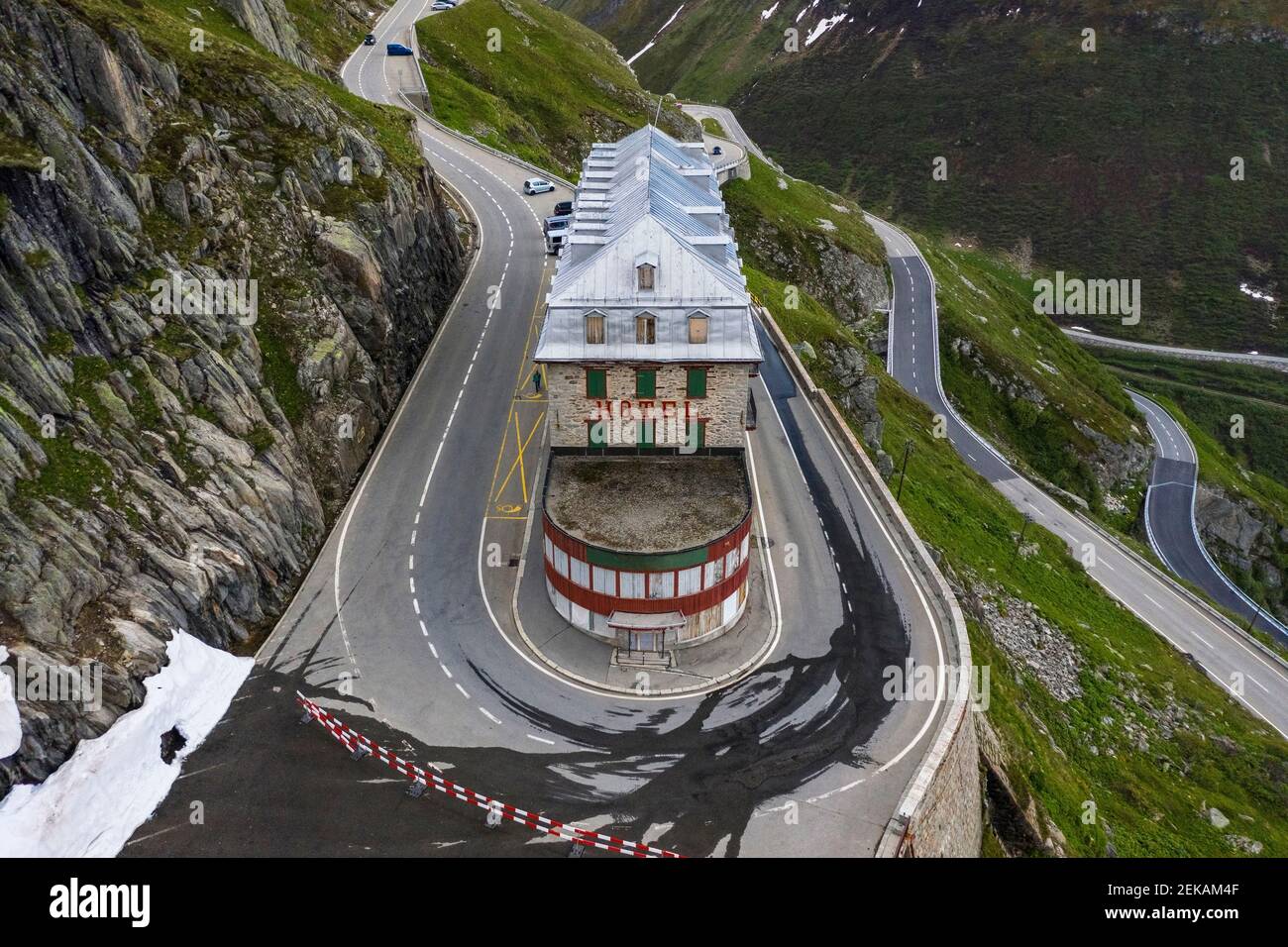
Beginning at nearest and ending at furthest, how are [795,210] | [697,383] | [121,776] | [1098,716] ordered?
[121,776] < [697,383] < [1098,716] < [795,210]

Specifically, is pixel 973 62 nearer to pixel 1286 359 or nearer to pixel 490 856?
pixel 1286 359

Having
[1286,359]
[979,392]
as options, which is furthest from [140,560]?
[1286,359]

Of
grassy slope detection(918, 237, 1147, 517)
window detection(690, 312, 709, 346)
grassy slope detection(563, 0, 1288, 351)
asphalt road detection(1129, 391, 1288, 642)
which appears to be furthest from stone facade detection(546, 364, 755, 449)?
grassy slope detection(563, 0, 1288, 351)

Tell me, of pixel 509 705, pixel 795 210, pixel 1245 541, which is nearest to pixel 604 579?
pixel 509 705

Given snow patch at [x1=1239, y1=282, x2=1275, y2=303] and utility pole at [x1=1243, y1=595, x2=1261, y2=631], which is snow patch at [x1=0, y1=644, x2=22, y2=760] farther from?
snow patch at [x1=1239, y1=282, x2=1275, y2=303]

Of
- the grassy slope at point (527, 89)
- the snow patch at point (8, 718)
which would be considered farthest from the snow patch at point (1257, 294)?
the snow patch at point (8, 718)

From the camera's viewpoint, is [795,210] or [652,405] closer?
[652,405]

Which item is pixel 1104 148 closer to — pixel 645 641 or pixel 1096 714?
pixel 1096 714
